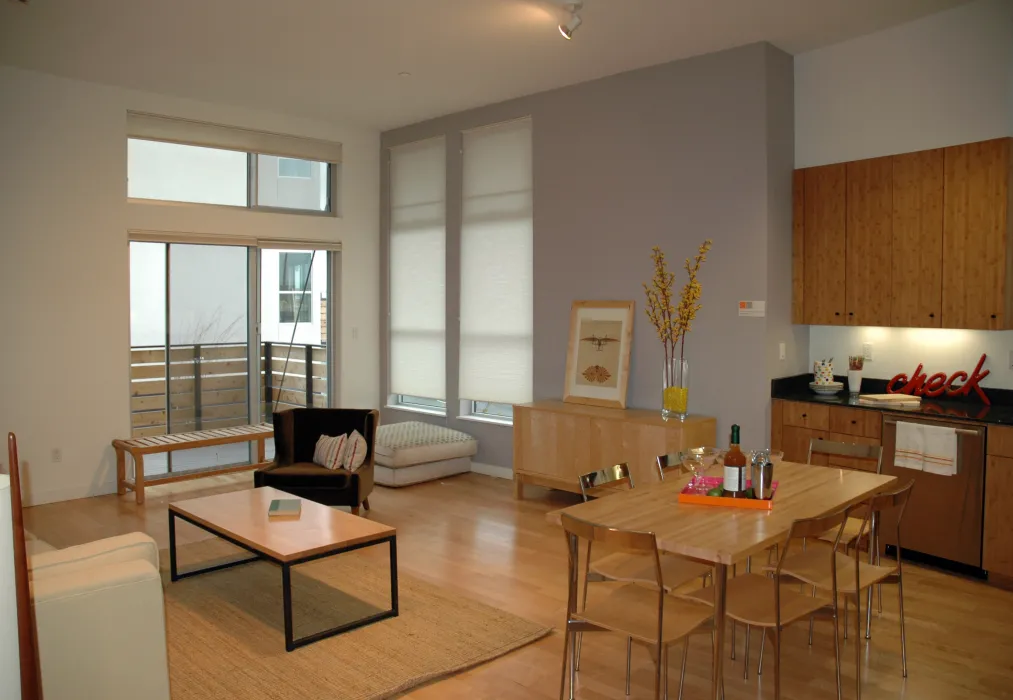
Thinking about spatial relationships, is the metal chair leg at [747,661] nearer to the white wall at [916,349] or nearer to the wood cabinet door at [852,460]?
the wood cabinet door at [852,460]

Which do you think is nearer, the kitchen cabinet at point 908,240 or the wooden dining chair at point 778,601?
the wooden dining chair at point 778,601

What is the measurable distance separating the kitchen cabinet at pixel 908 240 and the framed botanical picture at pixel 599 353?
1.28 m

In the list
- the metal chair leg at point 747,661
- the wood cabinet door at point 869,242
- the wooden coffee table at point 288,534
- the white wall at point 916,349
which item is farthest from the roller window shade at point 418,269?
the metal chair leg at point 747,661

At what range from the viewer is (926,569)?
15.6 ft

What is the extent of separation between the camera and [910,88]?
5180 millimetres

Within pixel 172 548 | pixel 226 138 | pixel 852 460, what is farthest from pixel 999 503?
pixel 226 138


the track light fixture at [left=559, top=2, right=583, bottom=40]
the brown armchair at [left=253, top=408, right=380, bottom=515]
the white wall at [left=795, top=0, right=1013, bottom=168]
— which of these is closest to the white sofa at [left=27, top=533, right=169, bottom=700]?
the brown armchair at [left=253, top=408, right=380, bottom=515]

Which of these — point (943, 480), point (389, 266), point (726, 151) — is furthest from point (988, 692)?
point (389, 266)

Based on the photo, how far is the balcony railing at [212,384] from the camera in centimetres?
Answer: 695

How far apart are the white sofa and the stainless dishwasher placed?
3.87 m

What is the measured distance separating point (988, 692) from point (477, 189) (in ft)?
17.9

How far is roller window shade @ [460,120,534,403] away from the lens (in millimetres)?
6984

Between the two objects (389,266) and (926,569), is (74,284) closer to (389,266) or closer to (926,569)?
(389,266)

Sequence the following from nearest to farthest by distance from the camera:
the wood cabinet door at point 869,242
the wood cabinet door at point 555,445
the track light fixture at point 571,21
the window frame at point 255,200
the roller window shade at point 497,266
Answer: the track light fixture at point 571,21 → the wood cabinet door at point 869,242 → the wood cabinet door at point 555,445 → the window frame at point 255,200 → the roller window shade at point 497,266
